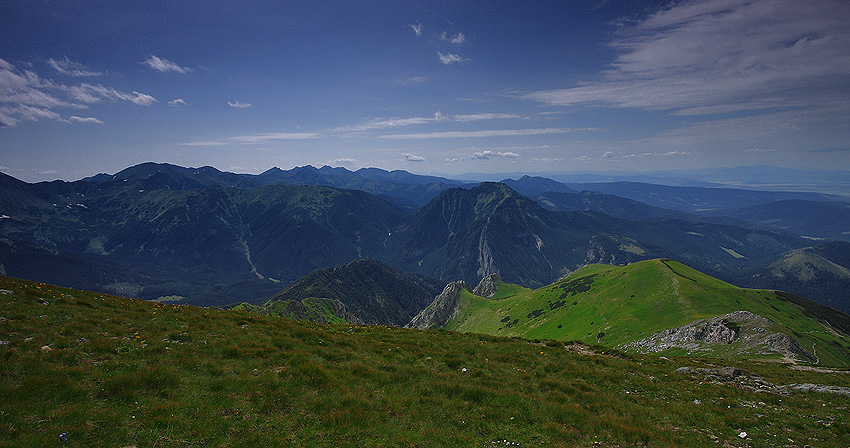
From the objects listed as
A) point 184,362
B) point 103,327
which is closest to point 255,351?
point 184,362

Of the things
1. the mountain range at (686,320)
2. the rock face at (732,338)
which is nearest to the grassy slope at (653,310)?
the mountain range at (686,320)

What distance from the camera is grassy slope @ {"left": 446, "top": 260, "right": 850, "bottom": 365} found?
94062 millimetres

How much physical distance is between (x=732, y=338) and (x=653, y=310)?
50.8 m

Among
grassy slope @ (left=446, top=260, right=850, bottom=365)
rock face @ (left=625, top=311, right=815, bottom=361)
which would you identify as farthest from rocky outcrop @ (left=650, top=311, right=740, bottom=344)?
grassy slope @ (left=446, top=260, right=850, bottom=365)

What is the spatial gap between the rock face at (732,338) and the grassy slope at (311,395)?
63540 mm

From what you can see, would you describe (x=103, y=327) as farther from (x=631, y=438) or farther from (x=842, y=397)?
(x=842, y=397)

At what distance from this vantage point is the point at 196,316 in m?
24.8

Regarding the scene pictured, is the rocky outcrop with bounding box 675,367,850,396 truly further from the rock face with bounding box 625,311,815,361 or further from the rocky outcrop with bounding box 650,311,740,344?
the rocky outcrop with bounding box 650,311,740,344

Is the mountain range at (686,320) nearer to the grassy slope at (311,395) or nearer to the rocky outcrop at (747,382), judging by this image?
the rocky outcrop at (747,382)

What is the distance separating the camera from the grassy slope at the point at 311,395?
10602 mm

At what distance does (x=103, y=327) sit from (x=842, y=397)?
45.8 metres

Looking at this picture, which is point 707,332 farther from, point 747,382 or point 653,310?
point 747,382

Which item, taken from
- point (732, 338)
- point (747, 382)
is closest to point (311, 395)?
point (747, 382)

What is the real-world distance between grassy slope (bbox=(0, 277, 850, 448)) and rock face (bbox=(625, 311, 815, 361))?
6354 cm
